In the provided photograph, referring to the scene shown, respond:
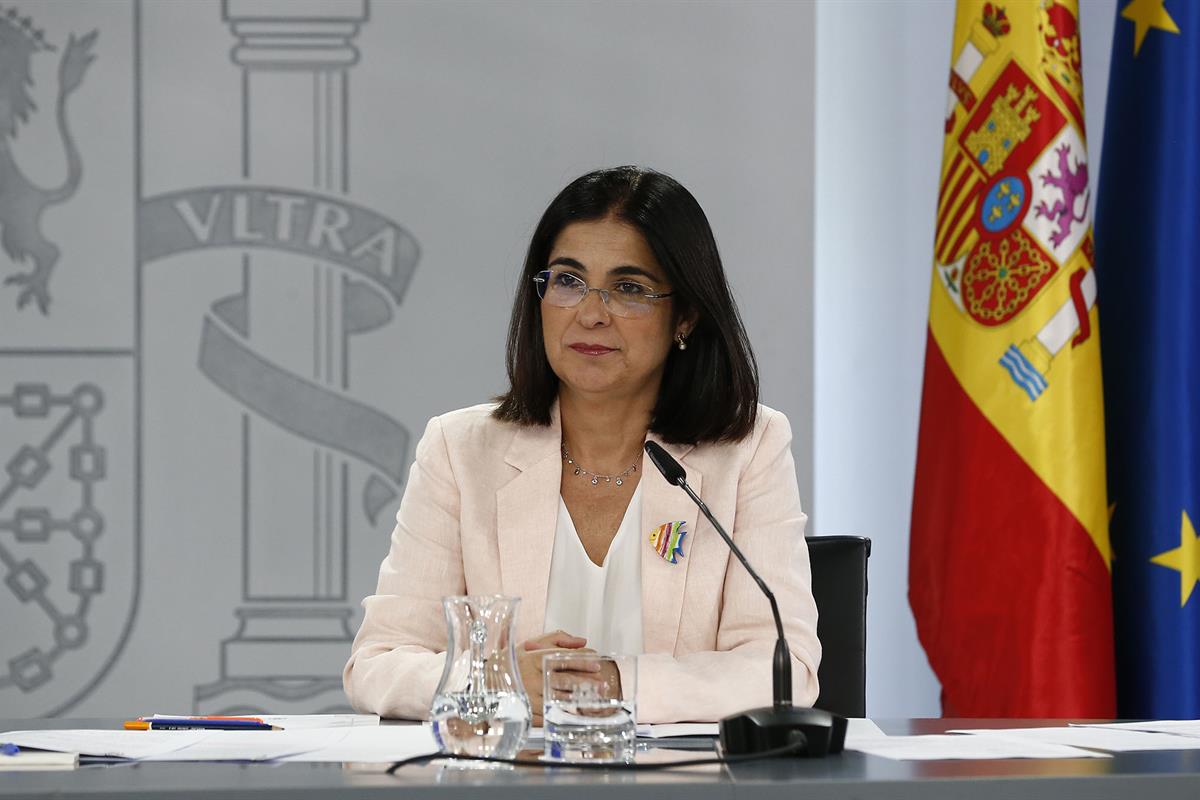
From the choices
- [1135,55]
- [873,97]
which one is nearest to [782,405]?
[873,97]

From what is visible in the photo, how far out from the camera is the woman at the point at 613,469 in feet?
6.61

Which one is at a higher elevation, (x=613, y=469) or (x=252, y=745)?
(x=613, y=469)

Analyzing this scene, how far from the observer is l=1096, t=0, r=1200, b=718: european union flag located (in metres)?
2.62

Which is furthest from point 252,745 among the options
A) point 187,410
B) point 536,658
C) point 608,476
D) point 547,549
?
point 187,410

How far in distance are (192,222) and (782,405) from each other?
160 cm

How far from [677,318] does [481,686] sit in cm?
108

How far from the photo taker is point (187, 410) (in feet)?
11.0

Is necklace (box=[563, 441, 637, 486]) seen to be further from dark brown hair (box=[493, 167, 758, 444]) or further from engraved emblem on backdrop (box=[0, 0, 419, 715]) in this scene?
engraved emblem on backdrop (box=[0, 0, 419, 715])

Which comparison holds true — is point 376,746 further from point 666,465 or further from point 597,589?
point 597,589

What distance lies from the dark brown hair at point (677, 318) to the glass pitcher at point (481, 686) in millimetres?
949

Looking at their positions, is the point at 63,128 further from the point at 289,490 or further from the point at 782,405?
the point at 782,405

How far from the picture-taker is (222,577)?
3348mm

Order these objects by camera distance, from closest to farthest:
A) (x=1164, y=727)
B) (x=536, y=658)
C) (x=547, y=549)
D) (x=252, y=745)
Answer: (x=252, y=745) → (x=1164, y=727) → (x=536, y=658) → (x=547, y=549)

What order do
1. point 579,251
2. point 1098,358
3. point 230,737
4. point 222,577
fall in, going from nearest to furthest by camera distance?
point 230,737, point 579,251, point 1098,358, point 222,577
